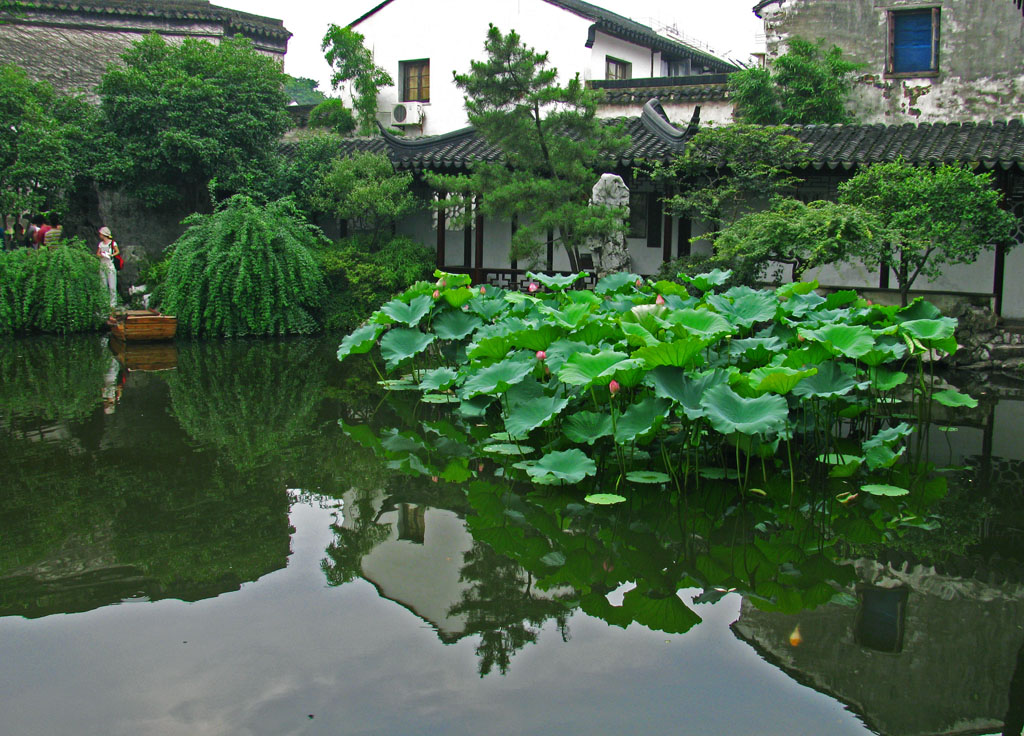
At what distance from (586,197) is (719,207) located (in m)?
1.69

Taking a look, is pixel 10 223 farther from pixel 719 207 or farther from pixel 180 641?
pixel 180 641

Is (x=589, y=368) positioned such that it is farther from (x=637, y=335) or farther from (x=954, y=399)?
(x=954, y=399)

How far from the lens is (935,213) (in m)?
9.16

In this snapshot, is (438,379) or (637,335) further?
(438,379)

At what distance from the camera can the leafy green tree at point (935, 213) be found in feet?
29.7

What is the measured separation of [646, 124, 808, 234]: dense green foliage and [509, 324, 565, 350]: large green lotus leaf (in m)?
5.78

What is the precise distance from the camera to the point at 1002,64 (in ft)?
45.0

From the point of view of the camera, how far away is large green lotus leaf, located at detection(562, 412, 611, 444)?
185 inches

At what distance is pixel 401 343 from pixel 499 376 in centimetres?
162

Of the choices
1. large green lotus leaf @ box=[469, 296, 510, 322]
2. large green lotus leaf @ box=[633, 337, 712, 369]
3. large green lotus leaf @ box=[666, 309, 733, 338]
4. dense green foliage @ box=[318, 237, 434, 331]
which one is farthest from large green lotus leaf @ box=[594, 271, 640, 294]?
dense green foliage @ box=[318, 237, 434, 331]

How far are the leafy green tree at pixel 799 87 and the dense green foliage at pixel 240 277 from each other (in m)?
7.51

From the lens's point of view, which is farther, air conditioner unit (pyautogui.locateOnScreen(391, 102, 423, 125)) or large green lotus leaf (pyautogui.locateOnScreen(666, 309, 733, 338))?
air conditioner unit (pyautogui.locateOnScreen(391, 102, 423, 125))

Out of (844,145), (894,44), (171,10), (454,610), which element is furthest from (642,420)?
(171,10)

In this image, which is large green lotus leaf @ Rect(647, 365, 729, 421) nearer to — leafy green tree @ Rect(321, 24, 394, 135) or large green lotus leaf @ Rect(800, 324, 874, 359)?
large green lotus leaf @ Rect(800, 324, 874, 359)
